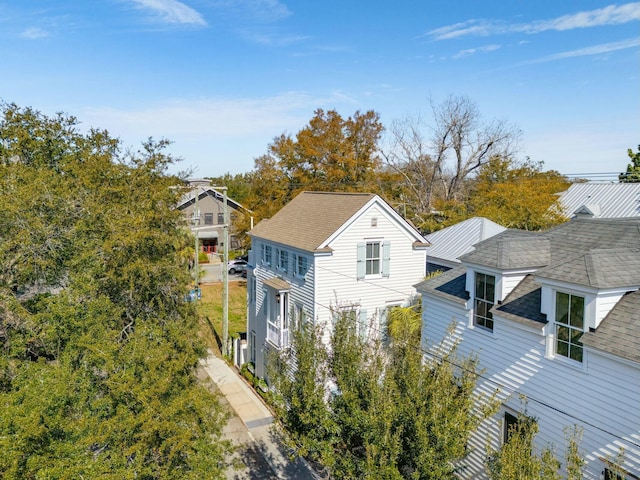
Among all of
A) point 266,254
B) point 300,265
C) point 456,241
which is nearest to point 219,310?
point 266,254

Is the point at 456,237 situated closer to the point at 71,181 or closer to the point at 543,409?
the point at 543,409

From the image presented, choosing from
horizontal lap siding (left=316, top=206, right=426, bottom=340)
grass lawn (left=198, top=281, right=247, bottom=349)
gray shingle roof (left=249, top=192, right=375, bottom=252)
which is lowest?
grass lawn (left=198, top=281, right=247, bottom=349)

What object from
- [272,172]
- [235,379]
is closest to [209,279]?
[272,172]

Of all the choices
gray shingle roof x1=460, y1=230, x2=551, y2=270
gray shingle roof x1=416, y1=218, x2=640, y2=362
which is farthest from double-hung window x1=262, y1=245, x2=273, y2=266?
gray shingle roof x1=460, y1=230, x2=551, y2=270

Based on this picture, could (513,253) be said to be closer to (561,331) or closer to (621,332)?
(561,331)

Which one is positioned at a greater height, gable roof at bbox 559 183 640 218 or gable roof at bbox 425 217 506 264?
gable roof at bbox 559 183 640 218

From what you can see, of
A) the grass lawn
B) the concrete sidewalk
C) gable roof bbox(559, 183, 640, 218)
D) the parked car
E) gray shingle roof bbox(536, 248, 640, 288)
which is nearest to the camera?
gray shingle roof bbox(536, 248, 640, 288)

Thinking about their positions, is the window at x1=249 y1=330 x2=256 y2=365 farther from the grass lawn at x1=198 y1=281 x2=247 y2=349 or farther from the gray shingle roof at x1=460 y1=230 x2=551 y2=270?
the gray shingle roof at x1=460 y1=230 x2=551 y2=270

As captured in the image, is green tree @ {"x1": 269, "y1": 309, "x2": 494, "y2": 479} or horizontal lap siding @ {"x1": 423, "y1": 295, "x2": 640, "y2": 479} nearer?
green tree @ {"x1": 269, "y1": 309, "x2": 494, "y2": 479}
